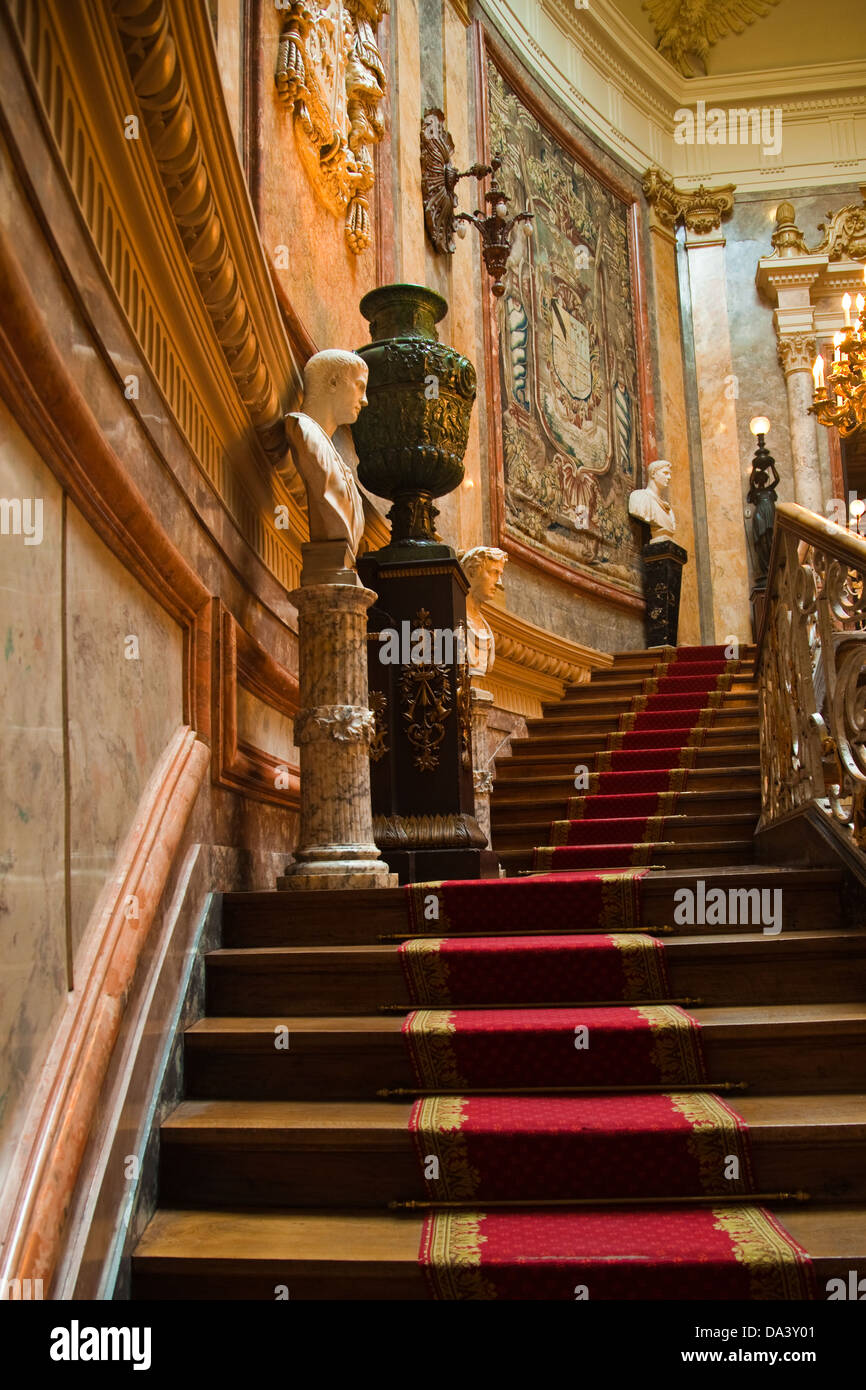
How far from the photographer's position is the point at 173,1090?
2.51 metres

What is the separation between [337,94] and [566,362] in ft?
14.4

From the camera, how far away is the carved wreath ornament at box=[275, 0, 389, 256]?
4.52 metres

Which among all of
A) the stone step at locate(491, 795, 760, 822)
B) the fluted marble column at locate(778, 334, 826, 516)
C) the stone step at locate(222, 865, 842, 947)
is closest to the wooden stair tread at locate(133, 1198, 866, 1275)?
the stone step at locate(222, 865, 842, 947)

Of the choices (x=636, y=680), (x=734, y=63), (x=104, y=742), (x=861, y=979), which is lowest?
(x=861, y=979)

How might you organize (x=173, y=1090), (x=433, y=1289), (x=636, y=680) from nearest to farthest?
(x=433, y=1289) < (x=173, y=1090) < (x=636, y=680)

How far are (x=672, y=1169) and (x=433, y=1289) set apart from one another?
1.72 ft

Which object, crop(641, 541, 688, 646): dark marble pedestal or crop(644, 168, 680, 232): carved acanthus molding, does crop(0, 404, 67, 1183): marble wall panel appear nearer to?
crop(641, 541, 688, 646): dark marble pedestal

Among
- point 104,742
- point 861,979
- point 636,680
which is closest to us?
point 104,742

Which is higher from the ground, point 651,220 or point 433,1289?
point 651,220

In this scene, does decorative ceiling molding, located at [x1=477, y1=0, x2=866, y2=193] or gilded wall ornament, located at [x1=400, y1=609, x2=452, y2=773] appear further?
decorative ceiling molding, located at [x1=477, y1=0, x2=866, y2=193]

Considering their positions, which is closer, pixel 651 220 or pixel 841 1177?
pixel 841 1177

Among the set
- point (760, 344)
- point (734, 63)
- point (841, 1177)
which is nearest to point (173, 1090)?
point (841, 1177)

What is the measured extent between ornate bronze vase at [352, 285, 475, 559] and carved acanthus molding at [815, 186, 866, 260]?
8.08m
